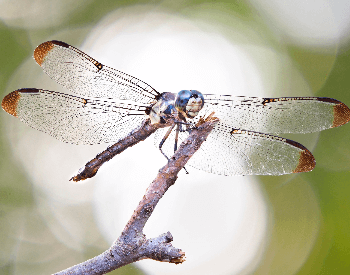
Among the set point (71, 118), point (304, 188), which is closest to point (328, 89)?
point (304, 188)

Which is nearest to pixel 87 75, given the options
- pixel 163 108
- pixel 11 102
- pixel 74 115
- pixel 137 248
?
pixel 74 115

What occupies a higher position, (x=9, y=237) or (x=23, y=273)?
(x=9, y=237)

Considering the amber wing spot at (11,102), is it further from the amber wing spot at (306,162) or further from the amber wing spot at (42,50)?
the amber wing spot at (306,162)

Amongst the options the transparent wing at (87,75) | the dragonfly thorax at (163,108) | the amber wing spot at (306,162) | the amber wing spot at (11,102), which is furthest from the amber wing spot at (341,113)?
the amber wing spot at (11,102)

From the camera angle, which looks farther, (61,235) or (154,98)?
(61,235)

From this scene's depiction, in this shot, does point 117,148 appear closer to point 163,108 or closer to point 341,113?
Answer: point 163,108

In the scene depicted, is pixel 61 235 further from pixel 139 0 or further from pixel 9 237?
pixel 139 0
